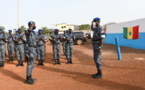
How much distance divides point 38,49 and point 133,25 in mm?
9282

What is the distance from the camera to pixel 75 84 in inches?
143

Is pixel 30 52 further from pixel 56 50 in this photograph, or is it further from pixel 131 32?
pixel 131 32

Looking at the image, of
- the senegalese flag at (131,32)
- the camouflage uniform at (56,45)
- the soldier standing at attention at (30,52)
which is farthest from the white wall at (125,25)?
the soldier standing at attention at (30,52)

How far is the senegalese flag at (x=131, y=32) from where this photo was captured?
35.3ft

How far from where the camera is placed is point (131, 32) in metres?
11.3

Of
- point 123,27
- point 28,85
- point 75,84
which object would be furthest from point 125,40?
point 28,85

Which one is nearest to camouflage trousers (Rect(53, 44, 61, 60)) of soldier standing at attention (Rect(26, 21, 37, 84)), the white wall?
soldier standing at attention (Rect(26, 21, 37, 84))

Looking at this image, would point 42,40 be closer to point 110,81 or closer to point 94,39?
point 94,39

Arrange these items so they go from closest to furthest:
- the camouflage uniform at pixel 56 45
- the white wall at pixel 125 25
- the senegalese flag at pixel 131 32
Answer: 1. the camouflage uniform at pixel 56 45
2. the white wall at pixel 125 25
3. the senegalese flag at pixel 131 32

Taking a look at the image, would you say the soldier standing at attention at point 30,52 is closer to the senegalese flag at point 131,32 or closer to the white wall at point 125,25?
the white wall at point 125,25

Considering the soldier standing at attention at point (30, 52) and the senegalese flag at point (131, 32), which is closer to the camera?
the soldier standing at attention at point (30, 52)

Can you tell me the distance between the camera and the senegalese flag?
10.8m

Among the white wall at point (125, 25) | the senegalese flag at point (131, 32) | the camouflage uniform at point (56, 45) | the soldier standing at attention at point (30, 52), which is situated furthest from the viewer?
the senegalese flag at point (131, 32)

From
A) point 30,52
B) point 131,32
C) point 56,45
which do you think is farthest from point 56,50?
point 131,32
